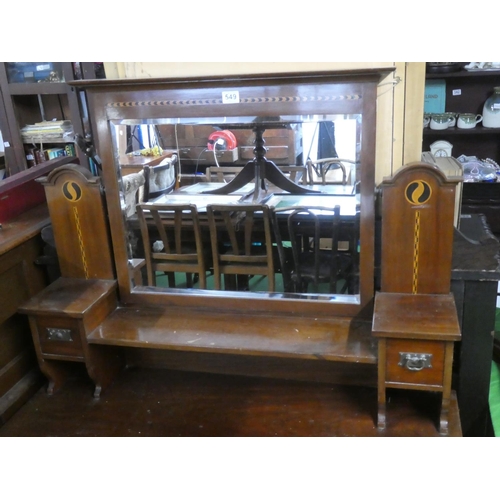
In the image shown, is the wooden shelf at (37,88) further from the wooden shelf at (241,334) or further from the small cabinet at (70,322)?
the wooden shelf at (241,334)

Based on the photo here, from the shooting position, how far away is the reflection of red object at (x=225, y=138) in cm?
137

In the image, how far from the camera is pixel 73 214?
1472 mm

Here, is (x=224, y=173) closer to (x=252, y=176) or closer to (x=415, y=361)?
(x=252, y=176)

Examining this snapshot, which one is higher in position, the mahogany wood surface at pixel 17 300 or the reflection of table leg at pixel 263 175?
the reflection of table leg at pixel 263 175

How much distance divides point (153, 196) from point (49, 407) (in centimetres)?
66

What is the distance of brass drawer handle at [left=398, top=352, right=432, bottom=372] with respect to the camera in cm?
121

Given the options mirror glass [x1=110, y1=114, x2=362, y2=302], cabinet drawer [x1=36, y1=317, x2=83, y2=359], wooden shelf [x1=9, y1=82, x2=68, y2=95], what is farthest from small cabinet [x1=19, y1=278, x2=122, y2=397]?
wooden shelf [x1=9, y1=82, x2=68, y2=95]

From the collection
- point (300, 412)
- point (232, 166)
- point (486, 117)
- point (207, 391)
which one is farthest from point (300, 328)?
point (486, 117)

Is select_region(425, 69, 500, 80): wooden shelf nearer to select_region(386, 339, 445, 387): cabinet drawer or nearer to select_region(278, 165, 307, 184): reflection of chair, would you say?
select_region(278, 165, 307, 184): reflection of chair

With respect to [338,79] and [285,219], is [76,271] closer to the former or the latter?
[285,219]

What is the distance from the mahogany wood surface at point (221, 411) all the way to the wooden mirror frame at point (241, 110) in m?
0.24

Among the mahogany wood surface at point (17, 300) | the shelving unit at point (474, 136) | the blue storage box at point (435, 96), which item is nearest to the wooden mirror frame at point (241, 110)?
the mahogany wood surface at point (17, 300)

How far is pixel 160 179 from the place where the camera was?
149cm

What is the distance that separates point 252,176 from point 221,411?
2.12 ft
